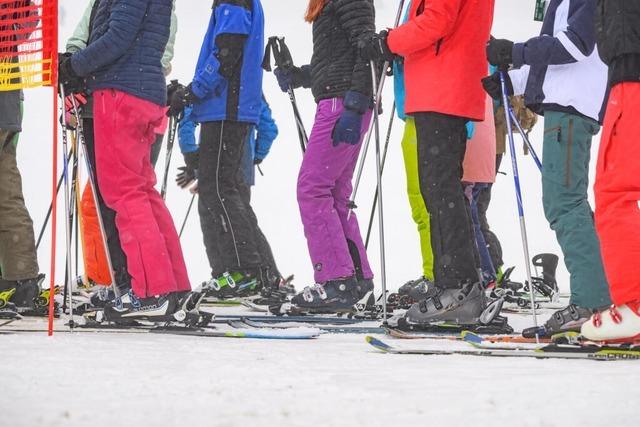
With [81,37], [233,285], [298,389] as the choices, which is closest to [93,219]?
[233,285]

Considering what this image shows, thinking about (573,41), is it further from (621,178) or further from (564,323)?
(564,323)

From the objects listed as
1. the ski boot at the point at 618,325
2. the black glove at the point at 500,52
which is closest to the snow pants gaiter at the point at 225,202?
the black glove at the point at 500,52

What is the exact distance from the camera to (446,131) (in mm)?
4031

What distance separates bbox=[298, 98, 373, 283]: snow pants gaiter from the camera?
4.82 meters

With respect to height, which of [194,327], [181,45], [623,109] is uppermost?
[181,45]

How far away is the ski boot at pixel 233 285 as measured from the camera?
5.62m

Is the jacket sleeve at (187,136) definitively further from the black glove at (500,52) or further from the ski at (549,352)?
the ski at (549,352)

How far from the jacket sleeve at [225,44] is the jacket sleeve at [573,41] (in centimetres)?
206

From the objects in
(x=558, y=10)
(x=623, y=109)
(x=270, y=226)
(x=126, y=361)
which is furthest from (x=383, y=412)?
(x=270, y=226)

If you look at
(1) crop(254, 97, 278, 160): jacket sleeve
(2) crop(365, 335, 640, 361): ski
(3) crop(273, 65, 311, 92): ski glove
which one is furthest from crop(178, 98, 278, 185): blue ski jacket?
(2) crop(365, 335, 640, 361): ski

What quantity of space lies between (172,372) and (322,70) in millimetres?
2707

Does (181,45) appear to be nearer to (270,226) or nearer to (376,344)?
(270,226)

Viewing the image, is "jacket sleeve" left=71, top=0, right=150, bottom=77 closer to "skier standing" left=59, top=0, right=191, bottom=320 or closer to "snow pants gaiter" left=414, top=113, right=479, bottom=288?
"skier standing" left=59, top=0, right=191, bottom=320

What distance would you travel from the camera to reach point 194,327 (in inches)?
159
